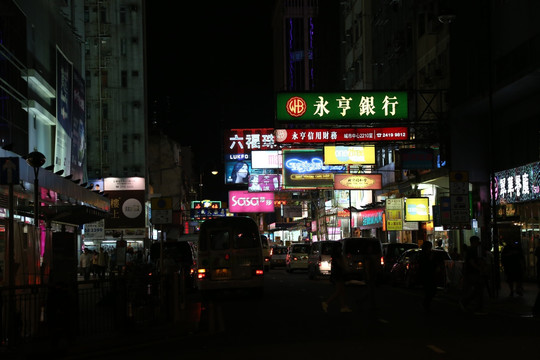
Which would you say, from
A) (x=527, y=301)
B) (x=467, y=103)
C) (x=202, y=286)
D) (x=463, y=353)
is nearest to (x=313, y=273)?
(x=467, y=103)

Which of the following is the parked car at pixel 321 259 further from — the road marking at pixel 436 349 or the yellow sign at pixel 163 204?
the road marking at pixel 436 349

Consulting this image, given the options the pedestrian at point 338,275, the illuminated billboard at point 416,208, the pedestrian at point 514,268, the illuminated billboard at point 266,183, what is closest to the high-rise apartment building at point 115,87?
the illuminated billboard at point 266,183

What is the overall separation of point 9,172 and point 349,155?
3017 cm

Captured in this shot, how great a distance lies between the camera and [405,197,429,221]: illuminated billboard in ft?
143

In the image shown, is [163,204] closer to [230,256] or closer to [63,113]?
[230,256]

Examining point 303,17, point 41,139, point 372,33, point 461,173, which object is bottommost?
point 461,173

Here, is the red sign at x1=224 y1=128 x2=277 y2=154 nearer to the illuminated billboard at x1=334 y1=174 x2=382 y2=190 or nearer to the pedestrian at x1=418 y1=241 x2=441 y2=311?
the illuminated billboard at x1=334 y1=174 x2=382 y2=190

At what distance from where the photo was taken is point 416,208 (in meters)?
43.7

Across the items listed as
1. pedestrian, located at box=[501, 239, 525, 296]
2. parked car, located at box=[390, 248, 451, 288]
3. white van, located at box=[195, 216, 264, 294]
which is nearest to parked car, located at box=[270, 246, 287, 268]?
parked car, located at box=[390, 248, 451, 288]

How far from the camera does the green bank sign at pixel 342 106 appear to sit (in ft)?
121

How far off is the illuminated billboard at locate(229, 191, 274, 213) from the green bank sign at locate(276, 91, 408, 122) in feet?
119

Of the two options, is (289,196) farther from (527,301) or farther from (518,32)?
(527,301)

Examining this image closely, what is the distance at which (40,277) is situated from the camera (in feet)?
56.4

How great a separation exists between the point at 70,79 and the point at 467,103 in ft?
87.0
